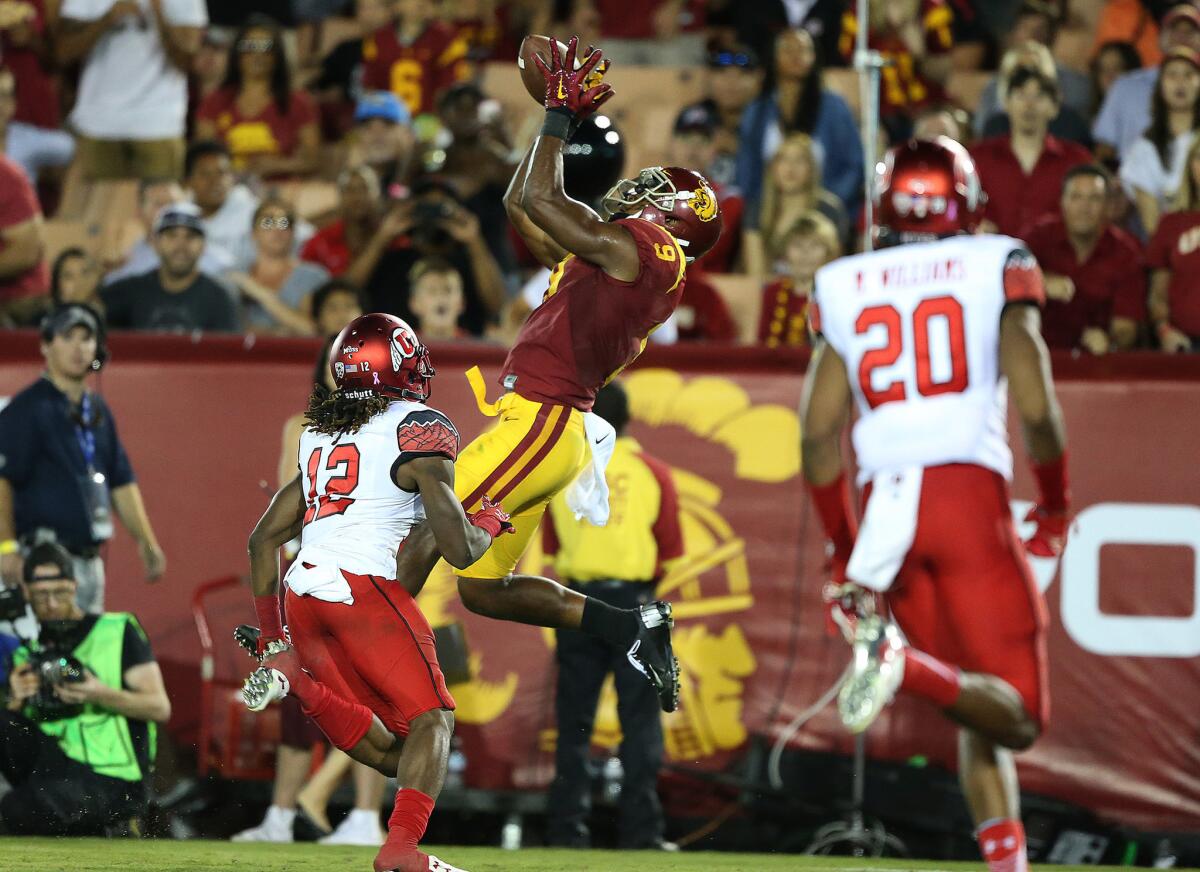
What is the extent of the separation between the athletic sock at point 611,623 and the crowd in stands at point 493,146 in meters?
2.27

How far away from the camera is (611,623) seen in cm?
651

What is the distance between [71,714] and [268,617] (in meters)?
2.17

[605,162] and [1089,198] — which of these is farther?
[1089,198]

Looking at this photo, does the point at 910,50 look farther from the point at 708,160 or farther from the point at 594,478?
the point at 594,478

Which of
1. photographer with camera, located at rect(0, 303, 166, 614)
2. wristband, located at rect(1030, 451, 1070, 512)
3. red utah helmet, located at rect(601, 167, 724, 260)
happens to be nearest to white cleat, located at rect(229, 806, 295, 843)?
photographer with camera, located at rect(0, 303, 166, 614)

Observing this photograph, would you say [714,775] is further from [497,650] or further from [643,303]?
[643,303]

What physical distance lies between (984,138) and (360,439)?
5679mm

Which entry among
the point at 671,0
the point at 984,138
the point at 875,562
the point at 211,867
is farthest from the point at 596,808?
→ the point at 671,0

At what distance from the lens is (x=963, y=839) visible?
27.2ft

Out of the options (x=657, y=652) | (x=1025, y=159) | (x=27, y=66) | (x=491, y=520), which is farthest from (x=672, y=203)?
(x=27, y=66)

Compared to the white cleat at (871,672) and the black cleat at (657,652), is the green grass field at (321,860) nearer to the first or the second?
the black cleat at (657,652)

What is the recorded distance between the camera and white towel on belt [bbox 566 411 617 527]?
21.4 feet

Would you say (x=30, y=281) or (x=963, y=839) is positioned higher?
(x=30, y=281)

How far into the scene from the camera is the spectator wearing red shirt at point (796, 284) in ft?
30.6
